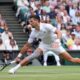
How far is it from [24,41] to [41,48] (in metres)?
8.48

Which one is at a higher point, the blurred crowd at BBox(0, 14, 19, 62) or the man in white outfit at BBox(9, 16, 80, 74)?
the man in white outfit at BBox(9, 16, 80, 74)

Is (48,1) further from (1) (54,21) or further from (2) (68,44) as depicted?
(2) (68,44)

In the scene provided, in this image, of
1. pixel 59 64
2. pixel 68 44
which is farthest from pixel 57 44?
pixel 68 44

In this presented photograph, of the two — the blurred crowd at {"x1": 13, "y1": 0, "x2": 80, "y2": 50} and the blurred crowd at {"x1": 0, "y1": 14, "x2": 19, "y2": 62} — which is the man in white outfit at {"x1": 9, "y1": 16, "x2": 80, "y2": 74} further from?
the blurred crowd at {"x1": 13, "y1": 0, "x2": 80, "y2": 50}

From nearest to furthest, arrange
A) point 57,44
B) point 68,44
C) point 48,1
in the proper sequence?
point 57,44
point 68,44
point 48,1

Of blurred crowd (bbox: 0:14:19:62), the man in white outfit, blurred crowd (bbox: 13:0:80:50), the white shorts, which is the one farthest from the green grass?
blurred crowd (bbox: 13:0:80:50)

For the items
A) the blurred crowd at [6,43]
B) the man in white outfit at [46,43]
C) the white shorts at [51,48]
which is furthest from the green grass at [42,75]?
the blurred crowd at [6,43]

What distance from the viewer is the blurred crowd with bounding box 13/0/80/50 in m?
21.0

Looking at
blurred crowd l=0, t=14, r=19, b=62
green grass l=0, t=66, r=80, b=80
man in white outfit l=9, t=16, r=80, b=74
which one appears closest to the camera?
green grass l=0, t=66, r=80, b=80

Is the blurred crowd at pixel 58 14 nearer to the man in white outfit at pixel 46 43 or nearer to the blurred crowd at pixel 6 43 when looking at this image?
the blurred crowd at pixel 6 43

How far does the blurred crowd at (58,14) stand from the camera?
825 inches

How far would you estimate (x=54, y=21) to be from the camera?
21.7 meters

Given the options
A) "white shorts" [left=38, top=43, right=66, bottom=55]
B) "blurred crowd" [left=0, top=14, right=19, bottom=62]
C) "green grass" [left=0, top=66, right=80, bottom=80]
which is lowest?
"blurred crowd" [left=0, top=14, right=19, bottom=62]

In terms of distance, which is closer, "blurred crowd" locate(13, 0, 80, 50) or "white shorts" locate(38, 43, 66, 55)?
"white shorts" locate(38, 43, 66, 55)
